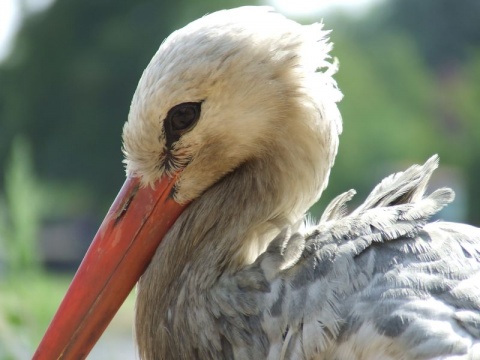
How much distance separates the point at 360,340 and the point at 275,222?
2.39 ft

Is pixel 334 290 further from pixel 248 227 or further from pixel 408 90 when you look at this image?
pixel 408 90

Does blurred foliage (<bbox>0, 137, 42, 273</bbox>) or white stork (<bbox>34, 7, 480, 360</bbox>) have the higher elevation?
blurred foliage (<bbox>0, 137, 42, 273</bbox>)

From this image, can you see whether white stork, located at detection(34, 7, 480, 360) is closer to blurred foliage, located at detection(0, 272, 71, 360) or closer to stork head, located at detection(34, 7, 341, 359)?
stork head, located at detection(34, 7, 341, 359)

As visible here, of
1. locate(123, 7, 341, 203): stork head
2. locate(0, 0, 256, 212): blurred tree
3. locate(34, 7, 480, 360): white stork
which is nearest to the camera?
locate(34, 7, 480, 360): white stork

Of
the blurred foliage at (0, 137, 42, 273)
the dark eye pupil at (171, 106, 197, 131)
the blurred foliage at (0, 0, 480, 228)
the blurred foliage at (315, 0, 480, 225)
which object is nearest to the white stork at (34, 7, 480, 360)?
the dark eye pupil at (171, 106, 197, 131)

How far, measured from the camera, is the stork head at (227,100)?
11.0 feet

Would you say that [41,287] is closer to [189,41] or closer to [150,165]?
[150,165]

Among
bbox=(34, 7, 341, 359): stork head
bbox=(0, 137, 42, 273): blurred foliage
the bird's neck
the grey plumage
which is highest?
bbox=(0, 137, 42, 273): blurred foliage

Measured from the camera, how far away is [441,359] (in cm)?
Result: 286

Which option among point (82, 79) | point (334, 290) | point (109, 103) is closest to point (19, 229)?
point (334, 290)

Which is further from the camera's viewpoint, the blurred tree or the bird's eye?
the blurred tree

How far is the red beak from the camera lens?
3428 millimetres

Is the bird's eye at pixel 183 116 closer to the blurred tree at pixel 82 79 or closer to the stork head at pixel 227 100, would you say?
the stork head at pixel 227 100

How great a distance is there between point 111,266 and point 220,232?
0.40m
